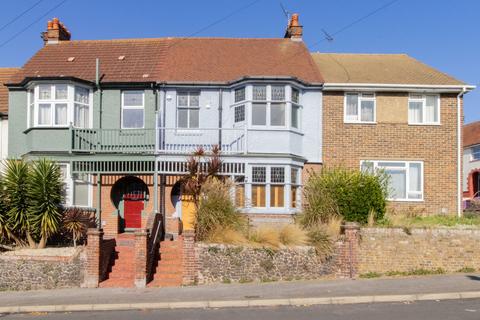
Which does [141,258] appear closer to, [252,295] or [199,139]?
[252,295]

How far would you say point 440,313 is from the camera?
11.0 metres

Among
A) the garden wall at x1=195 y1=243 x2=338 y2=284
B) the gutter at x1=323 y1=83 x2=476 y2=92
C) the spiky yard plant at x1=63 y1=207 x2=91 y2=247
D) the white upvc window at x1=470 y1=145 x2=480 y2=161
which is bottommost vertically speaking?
the garden wall at x1=195 y1=243 x2=338 y2=284

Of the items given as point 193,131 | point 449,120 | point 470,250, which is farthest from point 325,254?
point 449,120

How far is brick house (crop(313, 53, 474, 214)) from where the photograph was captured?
2102cm

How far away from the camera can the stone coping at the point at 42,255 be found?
15078 mm

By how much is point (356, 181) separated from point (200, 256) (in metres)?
5.76

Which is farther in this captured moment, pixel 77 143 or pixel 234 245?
pixel 77 143

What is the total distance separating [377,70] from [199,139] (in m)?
8.10

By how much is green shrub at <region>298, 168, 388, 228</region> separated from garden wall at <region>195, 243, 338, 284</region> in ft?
5.92

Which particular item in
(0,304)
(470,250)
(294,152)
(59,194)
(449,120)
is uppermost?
(449,120)

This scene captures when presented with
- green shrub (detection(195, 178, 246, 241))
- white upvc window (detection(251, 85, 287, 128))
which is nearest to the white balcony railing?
white upvc window (detection(251, 85, 287, 128))

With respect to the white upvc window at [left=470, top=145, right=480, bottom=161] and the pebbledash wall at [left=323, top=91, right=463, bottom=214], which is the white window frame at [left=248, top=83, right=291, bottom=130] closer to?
the pebbledash wall at [left=323, top=91, right=463, bottom=214]

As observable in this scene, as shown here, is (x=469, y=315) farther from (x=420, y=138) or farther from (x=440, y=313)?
(x=420, y=138)

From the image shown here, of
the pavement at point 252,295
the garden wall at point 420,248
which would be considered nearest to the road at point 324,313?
the pavement at point 252,295
